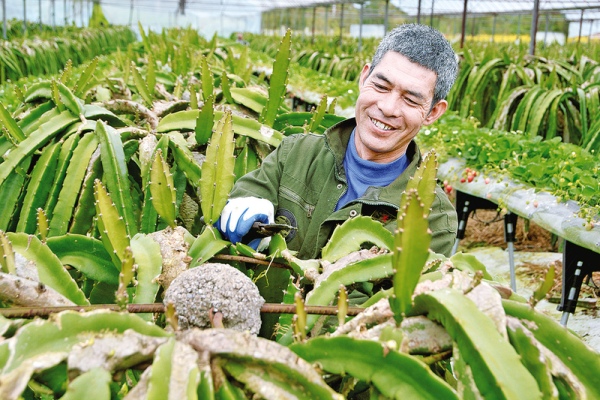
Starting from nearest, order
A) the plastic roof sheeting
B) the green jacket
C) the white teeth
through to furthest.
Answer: the green jacket < the white teeth < the plastic roof sheeting

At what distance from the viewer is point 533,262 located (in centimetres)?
409

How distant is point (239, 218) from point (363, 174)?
58cm

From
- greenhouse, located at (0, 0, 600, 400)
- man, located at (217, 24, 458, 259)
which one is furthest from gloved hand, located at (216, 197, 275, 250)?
man, located at (217, 24, 458, 259)

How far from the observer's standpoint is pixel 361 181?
5.79ft

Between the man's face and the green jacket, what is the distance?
0.09 metres

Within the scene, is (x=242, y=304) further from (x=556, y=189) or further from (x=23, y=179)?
(x=556, y=189)

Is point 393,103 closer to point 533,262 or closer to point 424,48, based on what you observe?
point 424,48

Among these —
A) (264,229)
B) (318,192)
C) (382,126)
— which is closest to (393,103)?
(382,126)

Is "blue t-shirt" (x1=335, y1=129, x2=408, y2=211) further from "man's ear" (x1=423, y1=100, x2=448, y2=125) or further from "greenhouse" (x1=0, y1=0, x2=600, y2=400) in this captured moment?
"man's ear" (x1=423, y1=100, x2=448, y2=125)

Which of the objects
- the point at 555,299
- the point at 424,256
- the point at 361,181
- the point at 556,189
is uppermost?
the point at 424,256

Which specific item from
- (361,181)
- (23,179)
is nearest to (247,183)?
(361,181)

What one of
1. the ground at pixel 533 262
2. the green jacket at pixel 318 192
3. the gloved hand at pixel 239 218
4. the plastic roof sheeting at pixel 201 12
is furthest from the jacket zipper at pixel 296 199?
the plastic roof sheeting at pixel 201 12

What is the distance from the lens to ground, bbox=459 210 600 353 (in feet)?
10.5

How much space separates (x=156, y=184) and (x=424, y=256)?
1.85 ft
